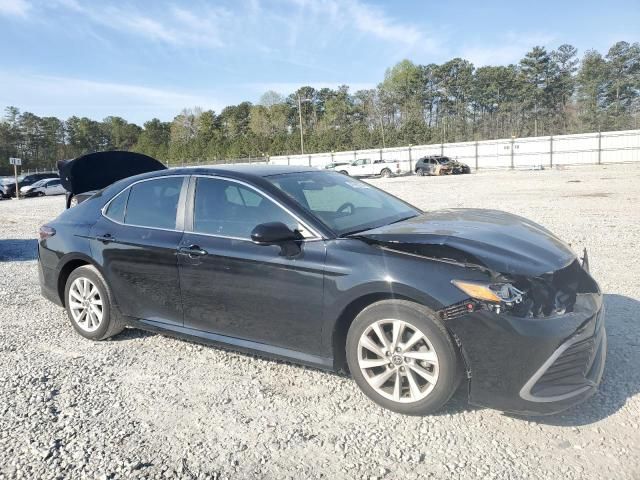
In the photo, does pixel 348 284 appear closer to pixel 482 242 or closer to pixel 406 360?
pixel 406 360

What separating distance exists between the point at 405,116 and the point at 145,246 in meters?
83.3

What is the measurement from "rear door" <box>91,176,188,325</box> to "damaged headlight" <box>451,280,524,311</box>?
2222 millimetres

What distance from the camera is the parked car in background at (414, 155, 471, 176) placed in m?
37.1

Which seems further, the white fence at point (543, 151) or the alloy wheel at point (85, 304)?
the white fence at point (543, 151)

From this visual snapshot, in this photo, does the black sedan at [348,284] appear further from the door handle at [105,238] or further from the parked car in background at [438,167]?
the parked car in background at [438,167]

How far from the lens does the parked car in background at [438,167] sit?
122 feet

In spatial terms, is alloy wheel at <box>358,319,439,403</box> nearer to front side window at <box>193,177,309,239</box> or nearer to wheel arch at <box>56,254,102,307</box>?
A: front side window at <box>193,177,309,239</box>

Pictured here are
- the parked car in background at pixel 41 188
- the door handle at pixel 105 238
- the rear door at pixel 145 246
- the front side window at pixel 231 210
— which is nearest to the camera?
the front side window at pixel 231 210

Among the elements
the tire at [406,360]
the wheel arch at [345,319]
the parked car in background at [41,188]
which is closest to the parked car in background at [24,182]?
the parked car in background at [41,188]

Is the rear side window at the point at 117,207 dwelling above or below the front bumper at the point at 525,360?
above

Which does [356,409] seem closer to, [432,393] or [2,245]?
[432,393]

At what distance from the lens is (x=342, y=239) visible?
3348mm

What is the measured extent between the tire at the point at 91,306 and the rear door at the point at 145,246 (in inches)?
4.9

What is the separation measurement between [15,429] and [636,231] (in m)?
9.17
